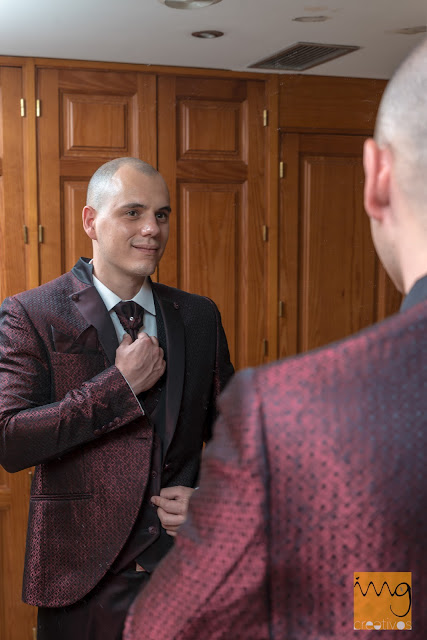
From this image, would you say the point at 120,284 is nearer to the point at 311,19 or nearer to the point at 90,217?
the point at 90,217

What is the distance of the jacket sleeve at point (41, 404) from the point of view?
165 centimetres

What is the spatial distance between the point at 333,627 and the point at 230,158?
9.34 ft

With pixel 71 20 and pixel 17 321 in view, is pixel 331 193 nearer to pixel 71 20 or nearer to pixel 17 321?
pixel 71 20

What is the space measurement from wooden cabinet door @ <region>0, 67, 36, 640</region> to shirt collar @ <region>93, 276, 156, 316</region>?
1.22 m

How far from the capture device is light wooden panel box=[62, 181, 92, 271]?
304 cm

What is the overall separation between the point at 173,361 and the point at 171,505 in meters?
0.35

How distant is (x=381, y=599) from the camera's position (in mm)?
532

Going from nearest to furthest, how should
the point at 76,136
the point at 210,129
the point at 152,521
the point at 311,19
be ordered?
the point at 152,521 < the point at 311,19 < the point at 76,136 < the point at 210,129

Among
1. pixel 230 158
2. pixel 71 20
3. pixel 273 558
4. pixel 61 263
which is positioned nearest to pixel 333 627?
pixel 273 558

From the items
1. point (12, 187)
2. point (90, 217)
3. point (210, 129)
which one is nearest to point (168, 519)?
point (90, 217)

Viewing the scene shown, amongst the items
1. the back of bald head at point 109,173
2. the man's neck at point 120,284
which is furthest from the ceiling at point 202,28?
the man's neck at point 120,284

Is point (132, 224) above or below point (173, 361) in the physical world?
above

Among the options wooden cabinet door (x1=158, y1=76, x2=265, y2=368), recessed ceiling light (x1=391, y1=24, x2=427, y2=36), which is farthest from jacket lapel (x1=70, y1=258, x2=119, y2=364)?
recessed ceiling light (x1=391, y1=24, x2=427, y2=36)

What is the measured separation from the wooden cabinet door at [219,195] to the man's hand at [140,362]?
1429 mm
